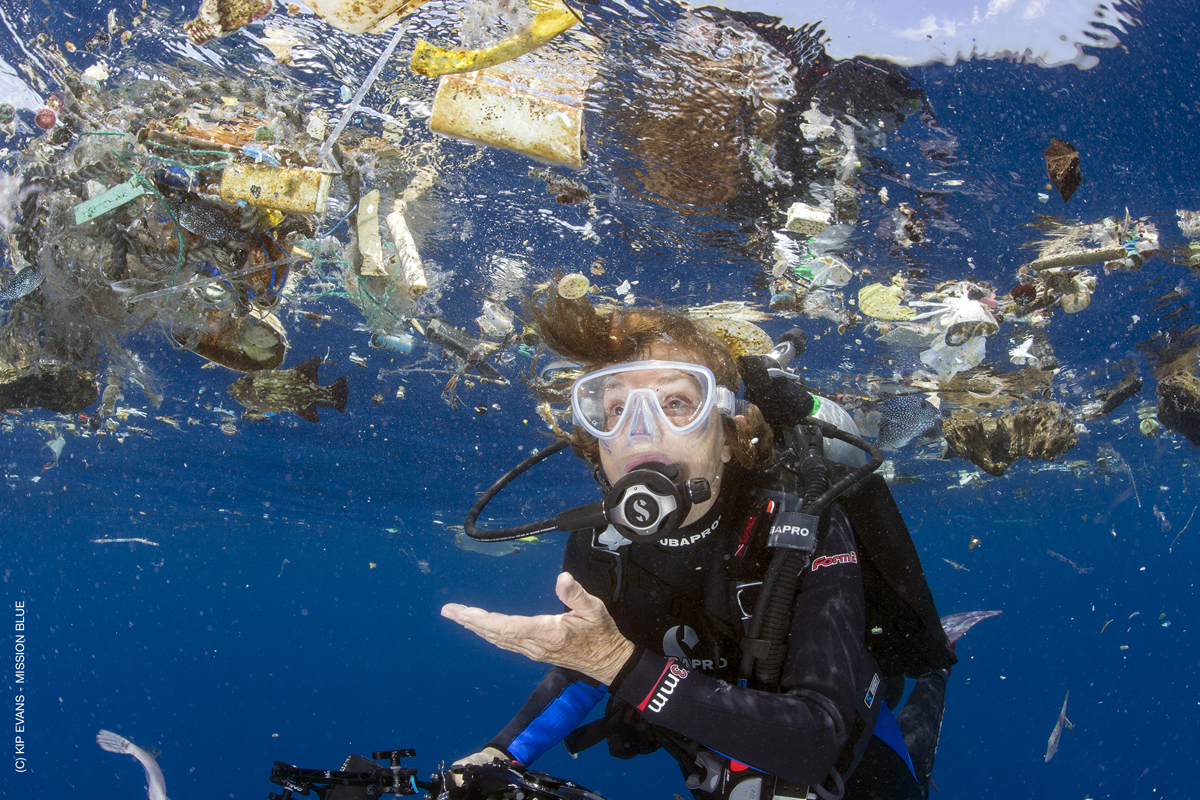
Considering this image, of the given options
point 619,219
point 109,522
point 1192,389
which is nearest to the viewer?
point 619,219

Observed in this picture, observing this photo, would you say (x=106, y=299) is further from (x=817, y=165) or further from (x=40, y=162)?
(x=817, y=165)

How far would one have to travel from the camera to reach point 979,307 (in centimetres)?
829

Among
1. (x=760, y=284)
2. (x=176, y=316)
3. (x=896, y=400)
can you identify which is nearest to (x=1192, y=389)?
(x=896, y=400)

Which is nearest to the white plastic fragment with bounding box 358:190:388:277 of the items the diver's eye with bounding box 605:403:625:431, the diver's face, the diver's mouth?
the diver's eye with bounding box 605:403:625:431

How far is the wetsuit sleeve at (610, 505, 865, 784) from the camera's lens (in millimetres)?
2527

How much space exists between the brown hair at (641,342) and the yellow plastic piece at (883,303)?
4.62 meters

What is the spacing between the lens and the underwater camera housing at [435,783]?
2793mm

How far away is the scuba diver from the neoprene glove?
0.04ft

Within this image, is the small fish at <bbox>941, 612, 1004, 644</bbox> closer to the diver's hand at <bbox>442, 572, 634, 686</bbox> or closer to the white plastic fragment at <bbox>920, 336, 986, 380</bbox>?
the white plastic fragment at <bbox>920, 336, 986, 380</bbox>

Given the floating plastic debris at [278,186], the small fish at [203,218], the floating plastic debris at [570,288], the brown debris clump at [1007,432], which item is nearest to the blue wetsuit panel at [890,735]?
the floating plastic debris at [570,288]

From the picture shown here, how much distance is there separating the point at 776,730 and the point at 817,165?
4762mm

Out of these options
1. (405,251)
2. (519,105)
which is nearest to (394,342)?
(405,251)

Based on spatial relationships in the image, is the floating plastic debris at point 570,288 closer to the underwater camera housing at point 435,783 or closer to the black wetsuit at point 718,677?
the black wetsuit at point 718,677

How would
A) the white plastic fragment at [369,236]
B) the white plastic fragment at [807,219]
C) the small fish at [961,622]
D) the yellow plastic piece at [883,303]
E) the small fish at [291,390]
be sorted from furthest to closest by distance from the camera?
1. the small fish at [291,390]
2. the yellow plastic piece at [883,303]
3. the small fish at [961,622]
4. the white plastic fragment at [807,219]
5. the white plastic fragment at [369,236]
